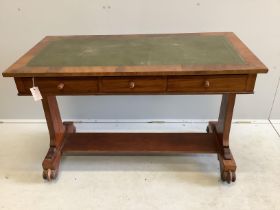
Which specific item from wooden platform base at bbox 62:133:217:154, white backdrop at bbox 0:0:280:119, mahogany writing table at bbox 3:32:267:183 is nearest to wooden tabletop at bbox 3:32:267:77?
mahogany writing table at bbox 3:32:267:183

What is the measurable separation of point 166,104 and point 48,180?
1.00 meters

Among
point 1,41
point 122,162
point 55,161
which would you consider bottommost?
point 122,162

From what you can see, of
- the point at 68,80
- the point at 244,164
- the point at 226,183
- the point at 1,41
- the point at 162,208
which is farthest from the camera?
the point at 1,41

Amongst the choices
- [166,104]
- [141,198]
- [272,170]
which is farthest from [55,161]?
[272,170]

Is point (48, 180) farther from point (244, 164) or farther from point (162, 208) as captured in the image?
point (244, 164)

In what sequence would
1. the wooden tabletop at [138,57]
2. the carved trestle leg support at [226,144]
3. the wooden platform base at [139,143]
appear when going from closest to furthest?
the wooden tabletop at [138,57], the carved trestle leg support at [226,144], the wooden platform base at [139,143]

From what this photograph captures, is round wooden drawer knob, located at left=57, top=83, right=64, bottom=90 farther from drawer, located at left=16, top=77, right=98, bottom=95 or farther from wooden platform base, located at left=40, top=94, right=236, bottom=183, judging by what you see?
wooden platform base, located at left=40, top=94, right=236, bottom=183

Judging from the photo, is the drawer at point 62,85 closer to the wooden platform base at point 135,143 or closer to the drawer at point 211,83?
the wooden platform base at point 135,143

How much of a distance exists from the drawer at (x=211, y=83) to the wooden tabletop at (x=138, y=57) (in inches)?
2.1

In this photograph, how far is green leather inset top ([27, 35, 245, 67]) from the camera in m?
1.21

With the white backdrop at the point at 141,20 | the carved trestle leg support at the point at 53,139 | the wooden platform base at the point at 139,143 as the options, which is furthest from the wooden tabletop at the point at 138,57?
the wooden platform base at the point at 139,143

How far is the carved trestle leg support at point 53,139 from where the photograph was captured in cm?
150

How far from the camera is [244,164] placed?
164cm

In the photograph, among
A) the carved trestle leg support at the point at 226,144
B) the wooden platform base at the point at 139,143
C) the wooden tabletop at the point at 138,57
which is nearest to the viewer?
the wooden tabletop at the point at 138,57
